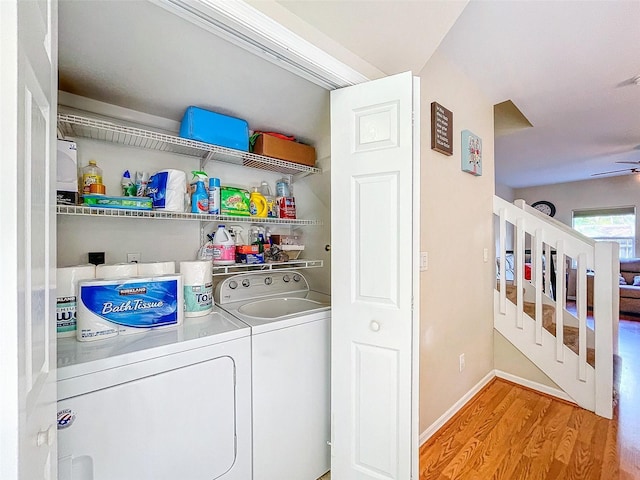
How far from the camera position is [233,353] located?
119 cm

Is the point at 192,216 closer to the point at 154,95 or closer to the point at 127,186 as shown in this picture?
the point at 127,186

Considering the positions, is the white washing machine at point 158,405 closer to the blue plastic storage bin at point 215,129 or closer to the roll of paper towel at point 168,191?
the roll of paper towel at point 168,191

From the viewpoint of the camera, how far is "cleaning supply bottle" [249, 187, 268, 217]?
6.02 ft

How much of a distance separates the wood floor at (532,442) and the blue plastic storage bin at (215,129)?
6.89 ft

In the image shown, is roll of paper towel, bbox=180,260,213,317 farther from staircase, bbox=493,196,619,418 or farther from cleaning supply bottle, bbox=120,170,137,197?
staircase, bbox=493,196,619,418

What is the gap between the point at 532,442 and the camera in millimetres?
1802

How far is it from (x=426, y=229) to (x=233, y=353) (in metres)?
1.32

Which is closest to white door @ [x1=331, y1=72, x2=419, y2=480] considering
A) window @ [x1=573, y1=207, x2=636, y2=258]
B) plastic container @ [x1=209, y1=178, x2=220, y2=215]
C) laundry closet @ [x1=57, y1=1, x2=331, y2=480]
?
laundry closet @ [x1=57, y1=1, x2=331, y2=480]

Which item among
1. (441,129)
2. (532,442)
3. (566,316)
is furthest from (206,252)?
(566,316)

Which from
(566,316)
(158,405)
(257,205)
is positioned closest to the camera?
(158,405)

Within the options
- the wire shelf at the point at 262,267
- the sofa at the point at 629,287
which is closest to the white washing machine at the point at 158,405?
the wire shelf at the point at 262,267

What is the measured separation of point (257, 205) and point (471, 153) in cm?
170

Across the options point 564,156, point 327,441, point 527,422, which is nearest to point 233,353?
point 327,441
